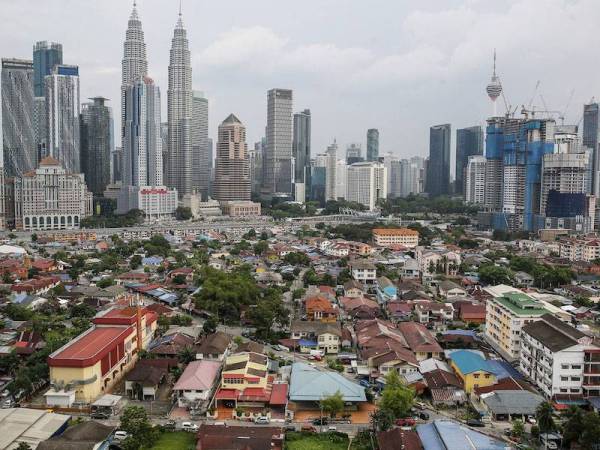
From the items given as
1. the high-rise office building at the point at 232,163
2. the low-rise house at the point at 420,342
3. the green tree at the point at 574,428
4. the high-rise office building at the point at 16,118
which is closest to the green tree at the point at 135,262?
the low-rise house at the point at 420,342

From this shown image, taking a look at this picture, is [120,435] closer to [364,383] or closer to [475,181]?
[364,383]

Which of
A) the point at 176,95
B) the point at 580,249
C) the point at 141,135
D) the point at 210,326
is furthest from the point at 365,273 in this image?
the point at 176,95

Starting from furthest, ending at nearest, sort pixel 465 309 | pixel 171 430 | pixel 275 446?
pixel 465 309 < pixel 171 430 < pixel 275 446

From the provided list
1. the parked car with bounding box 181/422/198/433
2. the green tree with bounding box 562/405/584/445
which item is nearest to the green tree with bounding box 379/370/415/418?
the green tree with bounding box 562/405/584/445

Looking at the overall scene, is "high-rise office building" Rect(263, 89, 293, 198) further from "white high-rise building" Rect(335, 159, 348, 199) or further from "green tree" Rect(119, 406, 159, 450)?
"green tree" Rect(119, 406, 159, 450)

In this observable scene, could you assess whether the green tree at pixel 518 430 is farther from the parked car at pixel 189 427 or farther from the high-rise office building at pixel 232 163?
the high-rise office building at pixel 232 163

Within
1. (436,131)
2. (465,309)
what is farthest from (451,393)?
(436,131)

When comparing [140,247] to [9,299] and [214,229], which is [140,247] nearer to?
[214,229]
